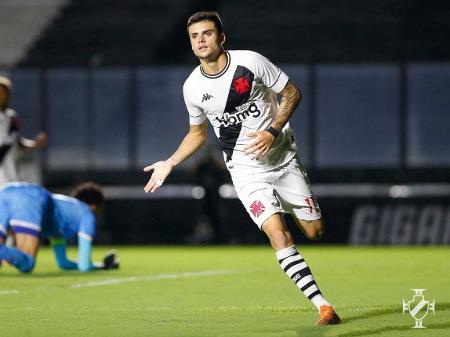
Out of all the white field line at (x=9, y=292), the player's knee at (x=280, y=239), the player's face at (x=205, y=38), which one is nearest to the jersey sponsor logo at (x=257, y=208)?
the player's knee at (x=280, y=239)

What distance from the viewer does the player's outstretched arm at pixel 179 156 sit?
945 cm

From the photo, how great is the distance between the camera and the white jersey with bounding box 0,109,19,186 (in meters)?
16.3

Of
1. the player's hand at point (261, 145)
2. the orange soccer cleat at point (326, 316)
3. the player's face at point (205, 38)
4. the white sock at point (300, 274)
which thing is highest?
the player's face at point (205, 38)

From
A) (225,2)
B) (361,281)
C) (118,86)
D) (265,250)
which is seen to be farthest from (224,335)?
(225,2)

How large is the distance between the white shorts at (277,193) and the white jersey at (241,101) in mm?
64

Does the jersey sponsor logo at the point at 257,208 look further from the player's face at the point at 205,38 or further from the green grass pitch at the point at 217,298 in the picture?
the player's face at the point at 205,38

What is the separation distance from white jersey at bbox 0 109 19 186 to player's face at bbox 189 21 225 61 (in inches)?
275

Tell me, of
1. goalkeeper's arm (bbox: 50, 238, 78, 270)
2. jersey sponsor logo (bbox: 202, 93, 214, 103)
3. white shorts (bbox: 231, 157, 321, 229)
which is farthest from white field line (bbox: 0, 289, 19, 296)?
jersey sponsor logo (bbox: 202, 93, 214, 103)

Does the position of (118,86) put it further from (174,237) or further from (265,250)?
(265,250)

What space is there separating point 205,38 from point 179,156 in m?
0.87

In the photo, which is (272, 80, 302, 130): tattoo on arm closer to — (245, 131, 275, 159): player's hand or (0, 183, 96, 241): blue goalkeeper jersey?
(245, 131, 275, 159): player's hand

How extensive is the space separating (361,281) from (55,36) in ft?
51.9

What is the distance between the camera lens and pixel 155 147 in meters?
25.7

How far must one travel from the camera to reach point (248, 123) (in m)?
9.69
